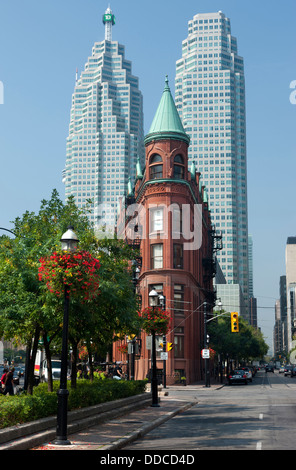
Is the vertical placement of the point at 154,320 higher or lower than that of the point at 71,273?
lower

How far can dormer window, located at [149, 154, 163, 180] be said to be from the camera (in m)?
65.3

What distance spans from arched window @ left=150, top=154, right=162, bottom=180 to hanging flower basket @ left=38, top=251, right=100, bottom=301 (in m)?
48.7

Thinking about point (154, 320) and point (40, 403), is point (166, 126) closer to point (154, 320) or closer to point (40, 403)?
point (154, 320)

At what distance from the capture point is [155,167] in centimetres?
6575

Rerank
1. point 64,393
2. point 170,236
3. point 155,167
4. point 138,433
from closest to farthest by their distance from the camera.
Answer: point 64,393
point 138,433
point 170,236
point 155,167

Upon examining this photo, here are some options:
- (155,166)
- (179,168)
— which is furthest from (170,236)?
(155,166)

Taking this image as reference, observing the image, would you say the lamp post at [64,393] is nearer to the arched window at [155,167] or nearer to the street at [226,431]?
the street at [226,431]

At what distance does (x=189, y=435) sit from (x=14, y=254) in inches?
330

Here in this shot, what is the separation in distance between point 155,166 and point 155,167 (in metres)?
0.11

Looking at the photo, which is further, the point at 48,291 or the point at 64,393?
the point at 48,291

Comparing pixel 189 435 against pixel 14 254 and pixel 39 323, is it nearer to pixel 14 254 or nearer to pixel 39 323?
pixel 39 323

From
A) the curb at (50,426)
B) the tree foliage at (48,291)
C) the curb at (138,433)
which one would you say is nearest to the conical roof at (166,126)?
the tree foliage at (48,291)
